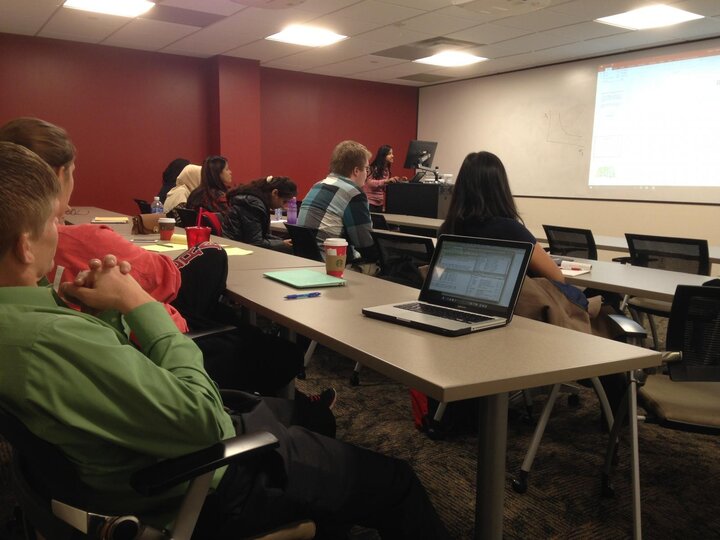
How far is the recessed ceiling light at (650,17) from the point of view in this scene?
526cm

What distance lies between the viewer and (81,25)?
A: 611 cm

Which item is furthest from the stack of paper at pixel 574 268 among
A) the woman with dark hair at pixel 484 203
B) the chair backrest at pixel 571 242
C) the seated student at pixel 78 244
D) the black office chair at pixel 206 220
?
the black office chair at pixel 206 220

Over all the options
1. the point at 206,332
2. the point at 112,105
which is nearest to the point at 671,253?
the point at 206,332

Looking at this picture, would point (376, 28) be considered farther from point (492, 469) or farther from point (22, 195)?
point (22, 195)

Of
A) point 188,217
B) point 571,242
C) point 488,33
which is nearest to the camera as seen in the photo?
point 571,242

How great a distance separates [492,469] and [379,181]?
5.95m

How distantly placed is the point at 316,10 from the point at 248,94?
2.63 meters

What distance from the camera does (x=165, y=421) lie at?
0.89 m

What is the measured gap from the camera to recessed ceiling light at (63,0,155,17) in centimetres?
534

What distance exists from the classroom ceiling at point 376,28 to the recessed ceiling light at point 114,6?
0.11 meters

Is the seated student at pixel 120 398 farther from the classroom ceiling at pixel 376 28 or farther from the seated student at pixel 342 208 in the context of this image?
the classroom ceiling at pixel 376 28

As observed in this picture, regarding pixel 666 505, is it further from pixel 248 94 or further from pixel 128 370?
pixel 248 94

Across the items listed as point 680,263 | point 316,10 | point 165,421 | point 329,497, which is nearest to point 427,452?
point 329,497

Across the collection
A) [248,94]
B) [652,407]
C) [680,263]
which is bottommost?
[652,407]
